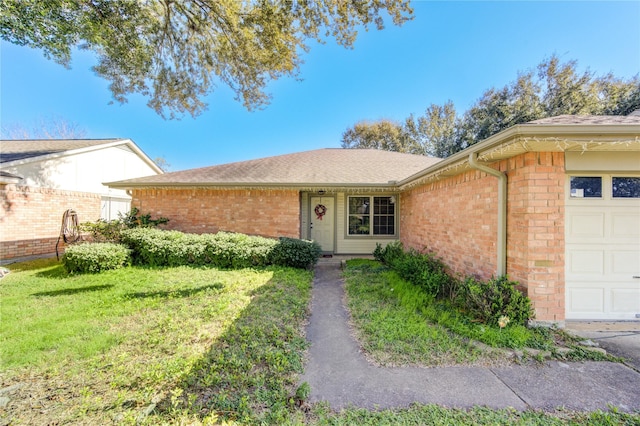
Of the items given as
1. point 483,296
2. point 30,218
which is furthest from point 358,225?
point 30,218

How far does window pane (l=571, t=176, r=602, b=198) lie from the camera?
3.92 m

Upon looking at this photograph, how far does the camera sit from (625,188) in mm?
3938

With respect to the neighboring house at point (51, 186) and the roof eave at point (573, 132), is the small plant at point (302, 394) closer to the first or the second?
the roof eave at point (573, 132)

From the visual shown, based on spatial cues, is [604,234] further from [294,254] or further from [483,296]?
[294,254]

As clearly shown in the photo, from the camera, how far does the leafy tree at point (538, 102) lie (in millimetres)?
15758

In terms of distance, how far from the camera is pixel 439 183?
6418 mm

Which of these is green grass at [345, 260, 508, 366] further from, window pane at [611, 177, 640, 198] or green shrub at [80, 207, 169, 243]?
green shrub at [80, 207, 169, 243]

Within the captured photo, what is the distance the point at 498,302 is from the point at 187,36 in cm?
1051

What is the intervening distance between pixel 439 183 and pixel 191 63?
28.5 ft

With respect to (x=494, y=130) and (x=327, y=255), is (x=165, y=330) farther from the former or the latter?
(x=494, y=130)

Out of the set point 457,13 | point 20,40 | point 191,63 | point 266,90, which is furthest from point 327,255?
point 20,40

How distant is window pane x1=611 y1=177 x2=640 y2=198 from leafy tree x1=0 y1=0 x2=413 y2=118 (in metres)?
5.31

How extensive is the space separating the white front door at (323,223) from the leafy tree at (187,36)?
4210 millimetres

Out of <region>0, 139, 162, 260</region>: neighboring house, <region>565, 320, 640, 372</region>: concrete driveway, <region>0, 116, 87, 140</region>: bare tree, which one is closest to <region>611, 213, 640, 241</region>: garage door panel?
<region>565, 320, 640, 372</region>: concrete driveway
